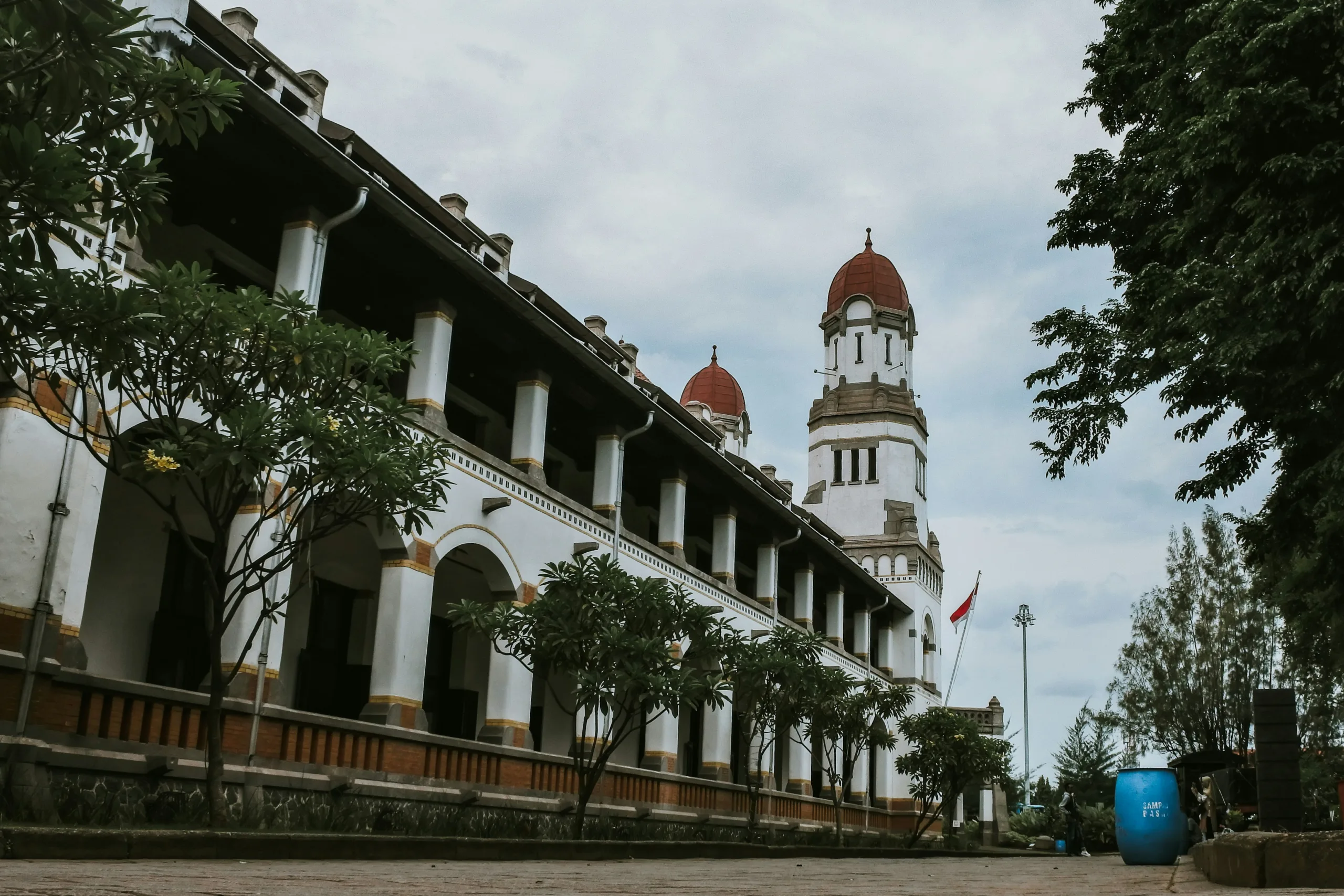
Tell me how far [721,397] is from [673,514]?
2397 cm

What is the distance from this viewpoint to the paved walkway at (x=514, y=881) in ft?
16.4

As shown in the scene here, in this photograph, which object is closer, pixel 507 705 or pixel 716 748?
pixel 507 705

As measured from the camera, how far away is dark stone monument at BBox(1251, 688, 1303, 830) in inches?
517

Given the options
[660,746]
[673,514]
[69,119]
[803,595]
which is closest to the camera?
[69,119]

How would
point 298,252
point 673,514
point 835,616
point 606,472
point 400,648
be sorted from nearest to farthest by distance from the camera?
point 298,252 < point 400,648 < point 606,472 < point 673,514 < point 835,616

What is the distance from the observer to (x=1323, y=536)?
526 inches

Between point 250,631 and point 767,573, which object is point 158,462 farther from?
point 767,573

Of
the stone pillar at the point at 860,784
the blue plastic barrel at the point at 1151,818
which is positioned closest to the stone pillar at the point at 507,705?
the blue plastic barrel at the point at 1151,818

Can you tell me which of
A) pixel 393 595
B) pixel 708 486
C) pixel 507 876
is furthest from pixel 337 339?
pixel 708 486

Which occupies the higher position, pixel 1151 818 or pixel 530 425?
pixel 530 425

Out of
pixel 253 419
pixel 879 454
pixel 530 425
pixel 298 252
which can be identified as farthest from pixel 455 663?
pixel 879 454

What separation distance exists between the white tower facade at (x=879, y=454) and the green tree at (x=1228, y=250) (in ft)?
86.6

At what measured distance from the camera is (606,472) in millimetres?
22344

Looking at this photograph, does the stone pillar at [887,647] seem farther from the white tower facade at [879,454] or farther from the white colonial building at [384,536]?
the white colonial building at [384,536]
